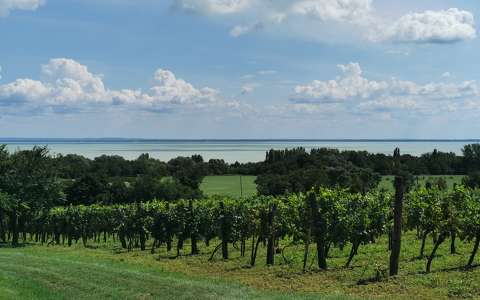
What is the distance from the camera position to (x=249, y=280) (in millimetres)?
15344

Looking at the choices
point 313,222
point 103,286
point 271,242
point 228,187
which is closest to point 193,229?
point 271,242

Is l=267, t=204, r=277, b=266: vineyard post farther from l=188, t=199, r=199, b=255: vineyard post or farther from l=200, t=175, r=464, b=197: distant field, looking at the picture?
l=200, t=175, r=464, b=197: distant field

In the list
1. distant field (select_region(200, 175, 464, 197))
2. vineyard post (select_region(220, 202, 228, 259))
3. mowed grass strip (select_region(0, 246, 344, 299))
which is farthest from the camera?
distant field (select_region(200, 175, 464, 197))

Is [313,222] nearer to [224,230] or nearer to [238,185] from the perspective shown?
[224,230]

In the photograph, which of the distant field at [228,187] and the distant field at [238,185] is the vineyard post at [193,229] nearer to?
the distant field at [238,185]

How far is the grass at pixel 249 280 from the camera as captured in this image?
12.1 metres

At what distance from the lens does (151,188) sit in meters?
89.9

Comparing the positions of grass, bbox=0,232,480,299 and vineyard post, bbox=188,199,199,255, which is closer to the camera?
grass, bbox=0,232,480,299

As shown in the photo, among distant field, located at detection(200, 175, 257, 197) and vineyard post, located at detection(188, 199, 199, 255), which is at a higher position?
vineyard post, located at detection(188, 199, 199, 255)

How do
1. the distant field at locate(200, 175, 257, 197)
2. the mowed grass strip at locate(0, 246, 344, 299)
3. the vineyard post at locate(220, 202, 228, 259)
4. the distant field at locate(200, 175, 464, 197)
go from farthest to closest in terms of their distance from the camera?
the distant field at locate(200, 175, 257, 197)
the distant field at locate(200, 175, 464, 197)
the vineyard post at locate(220, 202, 228, 259)
the mowed grass strip at locate(0, 246, 344, 299)

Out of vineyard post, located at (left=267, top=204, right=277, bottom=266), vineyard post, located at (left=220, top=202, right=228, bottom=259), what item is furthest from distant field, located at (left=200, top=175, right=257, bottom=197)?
vineyard post, located at (left=267, top=204, right=277, bottom=266)

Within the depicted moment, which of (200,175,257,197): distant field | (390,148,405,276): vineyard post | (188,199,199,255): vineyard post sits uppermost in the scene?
(390,148,405,276): vineyard post

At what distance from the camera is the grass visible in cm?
1206

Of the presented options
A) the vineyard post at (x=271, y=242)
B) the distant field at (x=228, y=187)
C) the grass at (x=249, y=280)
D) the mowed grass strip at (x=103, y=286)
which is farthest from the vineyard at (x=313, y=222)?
the distant field at (x=228, y=187)
